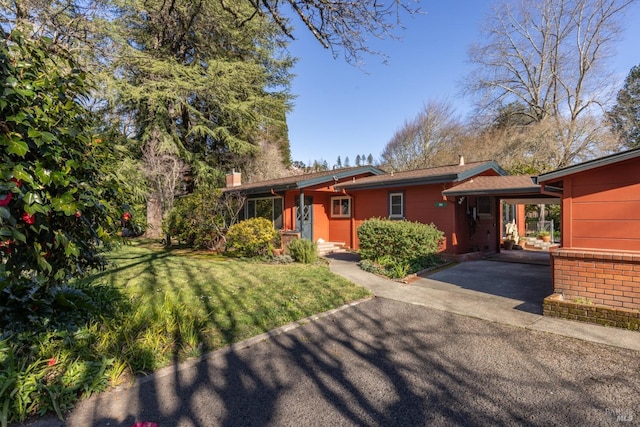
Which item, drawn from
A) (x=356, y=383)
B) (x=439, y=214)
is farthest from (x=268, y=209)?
(x=356, y=383)

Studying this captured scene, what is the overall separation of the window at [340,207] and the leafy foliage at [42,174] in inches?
441

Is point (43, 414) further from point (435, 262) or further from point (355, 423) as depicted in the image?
point (435, 262)

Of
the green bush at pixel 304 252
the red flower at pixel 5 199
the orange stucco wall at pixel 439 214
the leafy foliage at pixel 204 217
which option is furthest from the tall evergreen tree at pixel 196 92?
the red flower at pixel 5 199

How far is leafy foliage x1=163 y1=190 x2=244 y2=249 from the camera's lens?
12.9 metres

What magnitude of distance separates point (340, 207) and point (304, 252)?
430 centimetres

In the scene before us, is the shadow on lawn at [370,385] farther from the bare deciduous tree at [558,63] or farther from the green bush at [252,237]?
the bare deciduous tree at [558,63]

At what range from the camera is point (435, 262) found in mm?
9852

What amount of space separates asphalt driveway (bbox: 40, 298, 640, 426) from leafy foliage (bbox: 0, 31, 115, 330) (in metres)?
1.44

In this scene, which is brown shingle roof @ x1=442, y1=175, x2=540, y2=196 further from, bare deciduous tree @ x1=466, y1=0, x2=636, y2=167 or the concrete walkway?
bare deciduous tree @ x1=466, y1=0, x2=636, y2=167

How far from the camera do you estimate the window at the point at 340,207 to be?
14.2 metres

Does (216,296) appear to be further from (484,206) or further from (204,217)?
(484,206)

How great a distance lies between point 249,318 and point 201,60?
1957 cm

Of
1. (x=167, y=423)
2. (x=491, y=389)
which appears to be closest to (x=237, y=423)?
(x=167, y=423)

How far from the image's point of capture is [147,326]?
4.18 m
